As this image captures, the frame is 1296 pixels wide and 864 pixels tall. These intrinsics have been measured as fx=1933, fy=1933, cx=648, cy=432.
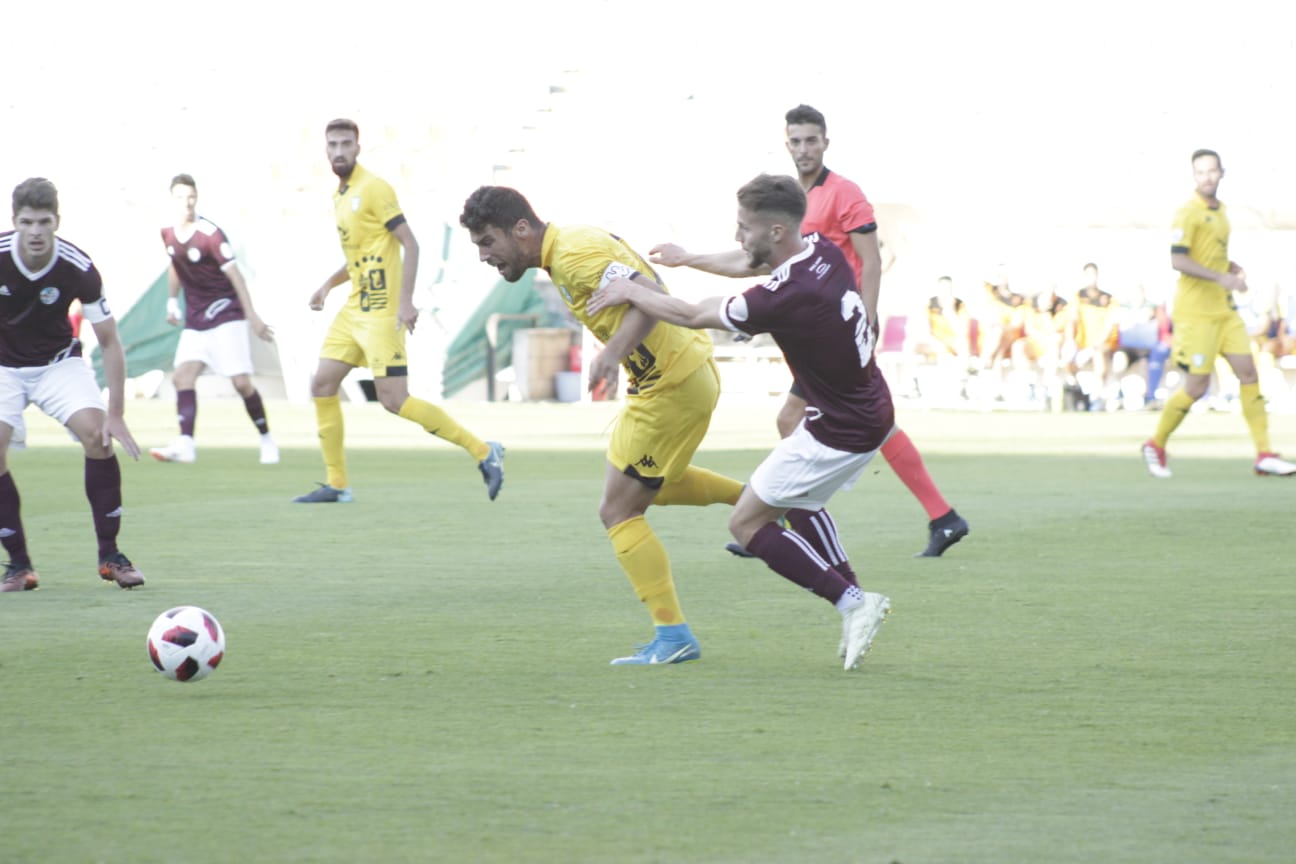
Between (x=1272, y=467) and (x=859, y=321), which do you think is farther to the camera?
(x=1272, y=467)

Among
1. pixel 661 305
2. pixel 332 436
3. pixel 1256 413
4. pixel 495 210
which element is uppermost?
pixel 495 210

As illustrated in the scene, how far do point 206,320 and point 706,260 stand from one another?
10.1 metres

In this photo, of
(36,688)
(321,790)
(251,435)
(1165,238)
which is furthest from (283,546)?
(1165,238)

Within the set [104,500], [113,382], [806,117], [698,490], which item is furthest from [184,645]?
[806,117]

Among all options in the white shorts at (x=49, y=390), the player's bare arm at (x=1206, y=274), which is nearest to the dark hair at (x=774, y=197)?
the white shorts at (x=49, y=390)

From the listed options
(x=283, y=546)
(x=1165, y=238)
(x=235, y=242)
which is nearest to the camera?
(x=283, y=546)

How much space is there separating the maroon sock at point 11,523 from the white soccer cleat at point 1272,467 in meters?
9.58

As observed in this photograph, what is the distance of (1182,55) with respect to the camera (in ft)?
121

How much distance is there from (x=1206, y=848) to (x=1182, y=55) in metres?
35.1

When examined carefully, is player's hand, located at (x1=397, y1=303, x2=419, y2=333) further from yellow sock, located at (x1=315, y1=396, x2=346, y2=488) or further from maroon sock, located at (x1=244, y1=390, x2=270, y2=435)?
maroon sock, located at (x1=244, y1=390, x2=270, y2=435)

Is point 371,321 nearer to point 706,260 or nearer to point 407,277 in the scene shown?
point 407,277

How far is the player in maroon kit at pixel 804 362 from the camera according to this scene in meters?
5.90

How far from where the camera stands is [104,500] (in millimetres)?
8141

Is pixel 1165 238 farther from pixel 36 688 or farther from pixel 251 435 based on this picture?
pixel 36 688
